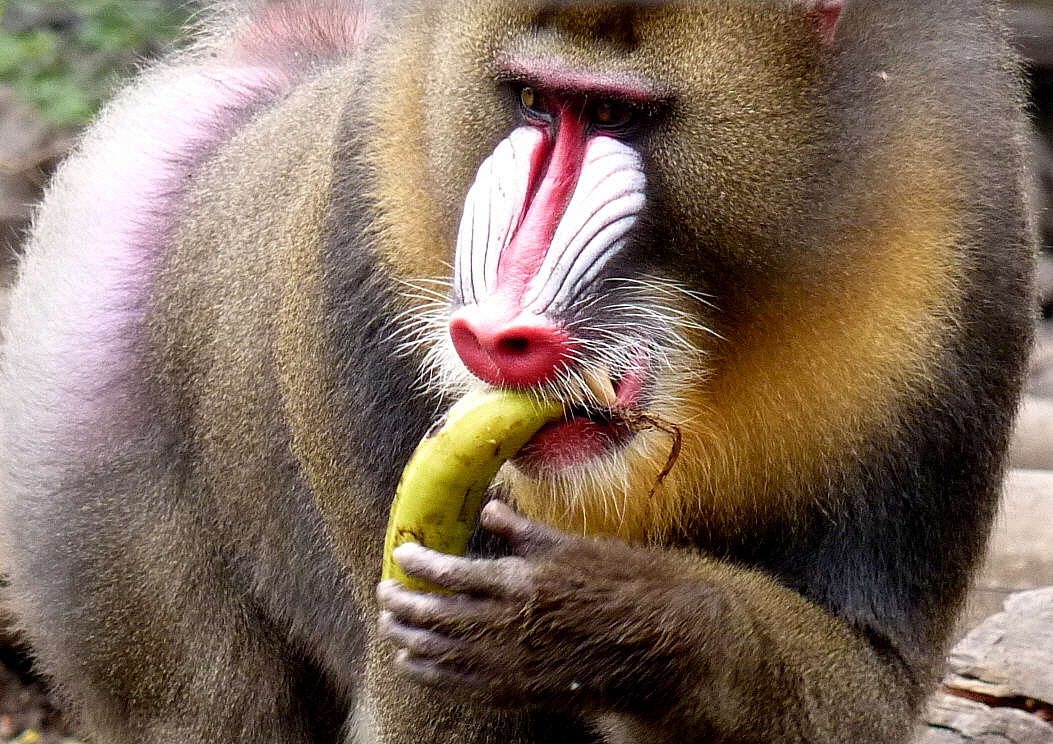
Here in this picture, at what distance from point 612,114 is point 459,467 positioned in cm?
61

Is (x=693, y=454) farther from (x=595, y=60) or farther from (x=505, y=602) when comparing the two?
(x=595, y=60)

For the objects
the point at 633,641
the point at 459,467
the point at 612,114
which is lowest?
the point at 633,641

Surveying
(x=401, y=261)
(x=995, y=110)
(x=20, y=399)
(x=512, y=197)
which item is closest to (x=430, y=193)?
(x=401, y=261)

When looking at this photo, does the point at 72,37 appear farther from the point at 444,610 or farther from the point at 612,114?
the point at 444,610

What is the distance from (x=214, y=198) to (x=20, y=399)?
0.98 metres

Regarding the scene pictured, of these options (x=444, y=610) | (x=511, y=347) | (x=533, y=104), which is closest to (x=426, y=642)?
(x=444, y=610)

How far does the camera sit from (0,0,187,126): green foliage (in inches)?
108

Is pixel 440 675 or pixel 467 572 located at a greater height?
pixel 467 572

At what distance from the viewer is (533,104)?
2.46 metres

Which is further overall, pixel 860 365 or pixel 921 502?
pixel 921 502

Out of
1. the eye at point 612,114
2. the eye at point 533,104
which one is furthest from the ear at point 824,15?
the eye at point 533,104

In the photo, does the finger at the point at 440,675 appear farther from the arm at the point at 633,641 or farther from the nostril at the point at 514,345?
the nostril at the point at 514,345

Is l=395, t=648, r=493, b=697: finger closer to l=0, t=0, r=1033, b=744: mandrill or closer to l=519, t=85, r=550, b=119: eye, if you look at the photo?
l=0, t=0, r=1033, b=744: mandrill

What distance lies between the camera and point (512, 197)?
2.34 m
